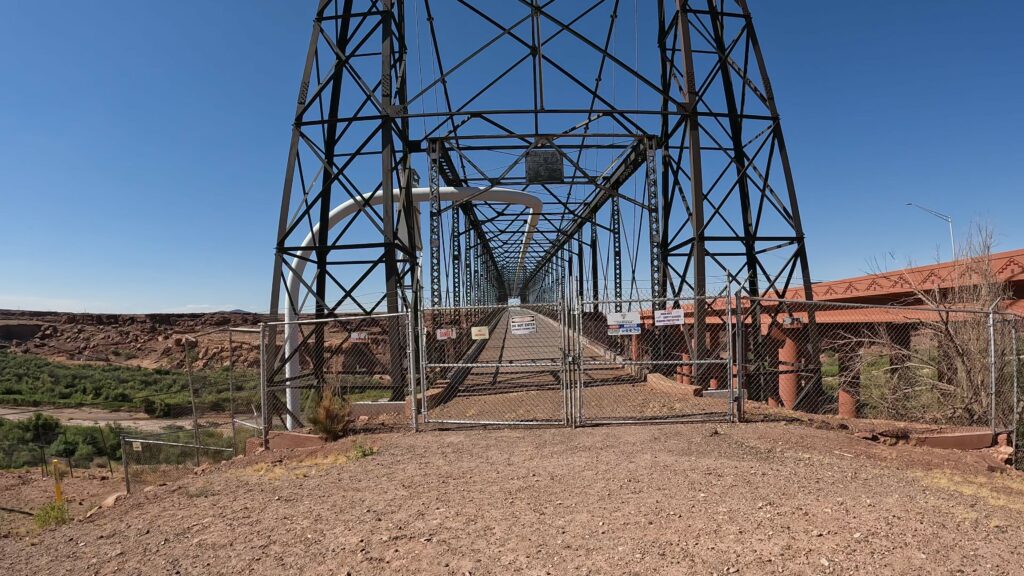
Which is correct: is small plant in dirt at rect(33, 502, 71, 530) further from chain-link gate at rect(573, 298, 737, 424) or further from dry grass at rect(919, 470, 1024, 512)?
dry grass at rect(919, 470, 1024, 512)

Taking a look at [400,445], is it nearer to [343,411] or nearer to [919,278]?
[343,411]

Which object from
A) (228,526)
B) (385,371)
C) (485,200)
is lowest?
(228,526)

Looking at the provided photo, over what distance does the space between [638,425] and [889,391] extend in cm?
541

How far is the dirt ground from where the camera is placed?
4.07m

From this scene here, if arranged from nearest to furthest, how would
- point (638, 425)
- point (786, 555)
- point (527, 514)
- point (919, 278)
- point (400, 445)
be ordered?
1. point (786, 555)
2. point (527, 514)
3. point (400, 445)
4. point (638, 425)
5. point (919, 278)

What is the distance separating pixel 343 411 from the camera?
888 centimetres

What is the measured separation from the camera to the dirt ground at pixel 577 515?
407 centimetres

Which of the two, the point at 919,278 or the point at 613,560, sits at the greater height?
the point at 919,278

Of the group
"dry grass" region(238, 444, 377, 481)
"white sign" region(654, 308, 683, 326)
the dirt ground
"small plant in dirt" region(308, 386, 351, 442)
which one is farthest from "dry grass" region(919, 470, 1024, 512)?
"small plant in dirt" region(308, 386, 351, 442)

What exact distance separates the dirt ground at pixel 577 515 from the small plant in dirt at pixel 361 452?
105mm

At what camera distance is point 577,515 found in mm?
4895

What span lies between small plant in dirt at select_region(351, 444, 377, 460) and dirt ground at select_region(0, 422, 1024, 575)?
105mm

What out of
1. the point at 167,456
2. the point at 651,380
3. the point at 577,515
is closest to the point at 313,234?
the point at 651,380

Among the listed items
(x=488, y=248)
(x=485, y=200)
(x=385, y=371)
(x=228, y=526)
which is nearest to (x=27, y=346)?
(x=488, y=248)
